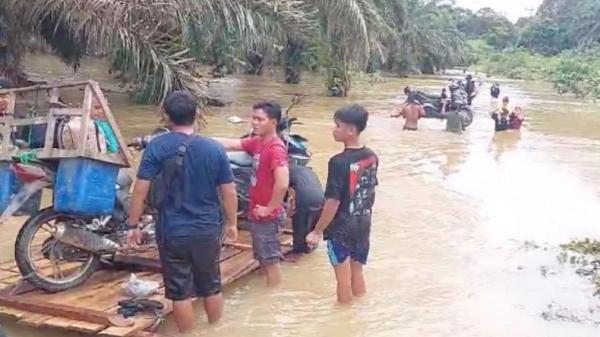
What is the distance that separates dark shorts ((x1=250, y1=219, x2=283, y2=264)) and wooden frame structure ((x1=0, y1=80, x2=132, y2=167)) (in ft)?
3.29

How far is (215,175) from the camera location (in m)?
4.39

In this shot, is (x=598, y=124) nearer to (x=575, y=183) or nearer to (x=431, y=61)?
(x=575, y=183)

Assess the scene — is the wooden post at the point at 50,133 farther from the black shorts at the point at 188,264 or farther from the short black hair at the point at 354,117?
the short black hair at the point at 354,117

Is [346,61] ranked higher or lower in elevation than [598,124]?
higher

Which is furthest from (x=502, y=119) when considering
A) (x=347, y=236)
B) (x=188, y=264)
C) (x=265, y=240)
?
(x=188, y=264)

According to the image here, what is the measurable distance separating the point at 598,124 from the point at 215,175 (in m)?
18.0

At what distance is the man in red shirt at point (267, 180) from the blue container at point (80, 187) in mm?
907

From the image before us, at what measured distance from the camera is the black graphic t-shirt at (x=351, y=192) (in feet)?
16.7

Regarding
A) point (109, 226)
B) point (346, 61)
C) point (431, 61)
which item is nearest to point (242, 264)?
point (109, 226)

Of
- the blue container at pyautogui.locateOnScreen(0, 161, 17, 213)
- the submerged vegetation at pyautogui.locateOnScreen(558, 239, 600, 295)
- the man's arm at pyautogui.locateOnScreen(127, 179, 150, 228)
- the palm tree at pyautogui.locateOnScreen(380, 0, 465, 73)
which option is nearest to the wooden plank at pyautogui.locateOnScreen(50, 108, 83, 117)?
the blue container at pyautogui.locateOnScreen(0, 161, 17, 213)

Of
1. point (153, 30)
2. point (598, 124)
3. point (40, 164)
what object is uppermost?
point (153, 30)

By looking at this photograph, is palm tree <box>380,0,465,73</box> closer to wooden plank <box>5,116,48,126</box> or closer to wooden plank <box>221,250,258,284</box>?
wooden plank <box>221,250,258,284</box>

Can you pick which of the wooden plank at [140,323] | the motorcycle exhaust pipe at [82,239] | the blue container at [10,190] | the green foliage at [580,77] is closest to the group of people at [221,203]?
the wooden plank at [140,323]

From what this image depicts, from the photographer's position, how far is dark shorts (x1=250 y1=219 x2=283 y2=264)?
547cm
